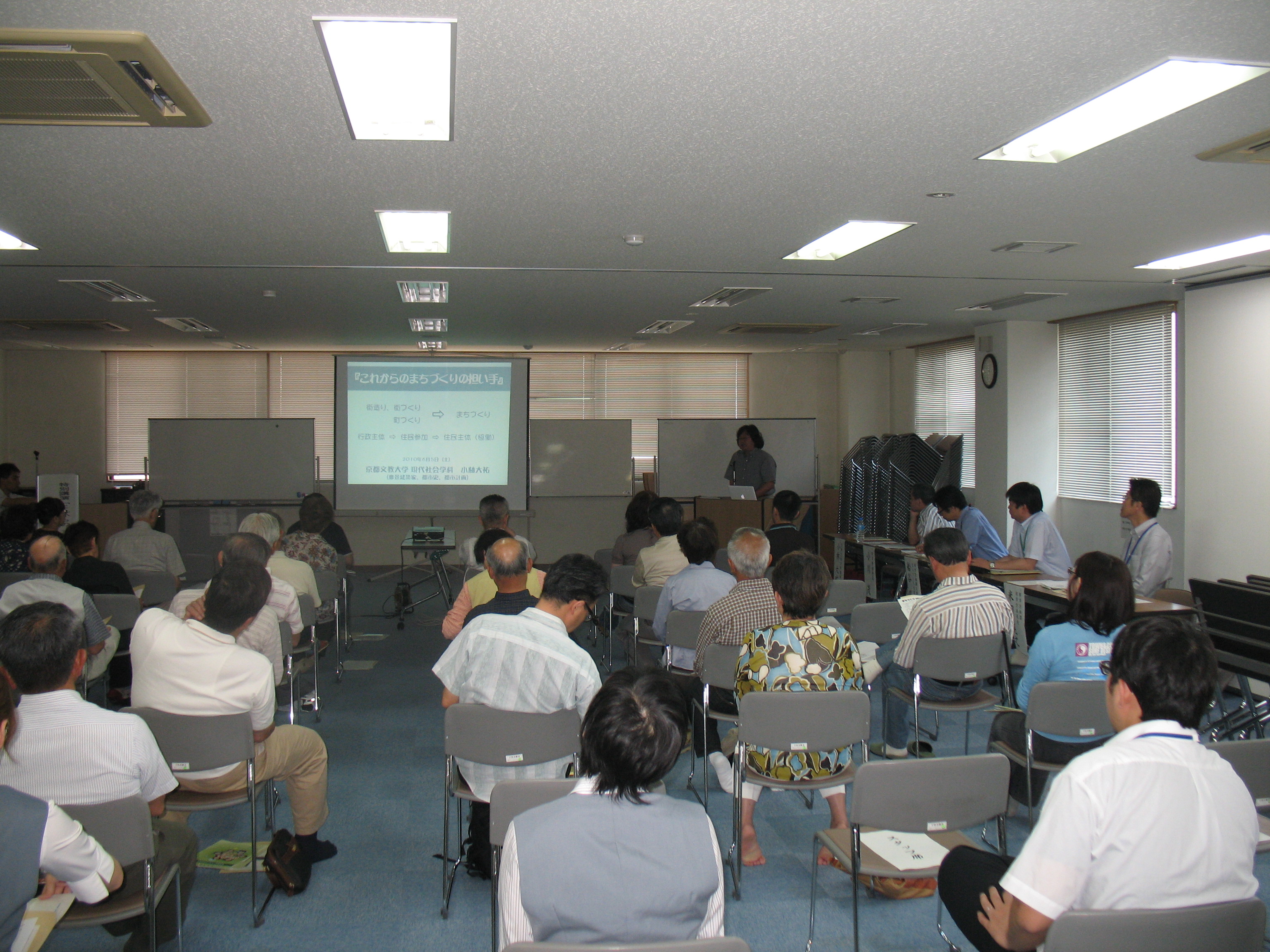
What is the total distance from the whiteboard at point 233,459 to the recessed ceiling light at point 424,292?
4118 millimetres

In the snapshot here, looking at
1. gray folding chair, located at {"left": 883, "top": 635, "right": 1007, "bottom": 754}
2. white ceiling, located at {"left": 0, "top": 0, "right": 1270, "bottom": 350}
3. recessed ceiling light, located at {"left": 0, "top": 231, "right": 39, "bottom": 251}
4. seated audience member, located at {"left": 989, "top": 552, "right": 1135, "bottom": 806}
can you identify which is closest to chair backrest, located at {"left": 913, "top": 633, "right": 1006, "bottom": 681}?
gray folding chair, located at {"left": 883, "top": 635, "right": 1007, "bottom": 754}

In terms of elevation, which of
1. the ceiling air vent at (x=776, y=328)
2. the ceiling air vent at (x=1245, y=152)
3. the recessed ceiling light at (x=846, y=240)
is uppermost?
the ceiling air vent at (x=776, y=328)

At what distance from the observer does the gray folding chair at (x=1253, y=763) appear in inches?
99.8

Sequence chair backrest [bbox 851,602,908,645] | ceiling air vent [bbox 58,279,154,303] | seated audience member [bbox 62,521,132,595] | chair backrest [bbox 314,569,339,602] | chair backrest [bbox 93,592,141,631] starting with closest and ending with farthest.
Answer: chair backrest [bbox 851,602,908,645] < chair backrest [bbox 93,592,141,631] < seated audience member [bbox 62,521,132,595] < chair backrest [bbox 314,569,339,602] < ceiling air vent [bbox 58,279,154,303]

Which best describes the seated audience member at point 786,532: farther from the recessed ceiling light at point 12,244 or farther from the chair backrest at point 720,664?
the recessed ceiling light at point 12,244

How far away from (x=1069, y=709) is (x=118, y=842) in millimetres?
2934

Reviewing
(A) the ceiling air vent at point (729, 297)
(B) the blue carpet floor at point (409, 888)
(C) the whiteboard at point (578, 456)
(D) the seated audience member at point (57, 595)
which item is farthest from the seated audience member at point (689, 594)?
(C) the whiteboard at point (578, 456)

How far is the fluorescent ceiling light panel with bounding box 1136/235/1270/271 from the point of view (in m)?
4.94

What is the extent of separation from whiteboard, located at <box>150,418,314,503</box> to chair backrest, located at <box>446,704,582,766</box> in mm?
8240

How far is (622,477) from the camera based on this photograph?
11.2 metres

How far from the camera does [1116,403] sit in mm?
7566

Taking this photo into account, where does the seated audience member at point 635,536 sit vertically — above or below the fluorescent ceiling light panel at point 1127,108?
below

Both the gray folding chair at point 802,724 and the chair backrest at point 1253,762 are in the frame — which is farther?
the gray folding chair at point 802,724

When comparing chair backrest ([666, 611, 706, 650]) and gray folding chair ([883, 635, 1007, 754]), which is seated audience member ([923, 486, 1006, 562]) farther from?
chair backrest ([666, 611, 706, 650])
